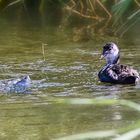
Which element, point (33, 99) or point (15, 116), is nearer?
point (15, 116)

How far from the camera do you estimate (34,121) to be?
5.25 metres

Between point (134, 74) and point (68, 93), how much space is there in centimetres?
125

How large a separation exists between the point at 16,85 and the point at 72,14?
28.7 feet

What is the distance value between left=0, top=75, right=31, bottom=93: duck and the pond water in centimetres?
11

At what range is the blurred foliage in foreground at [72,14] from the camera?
516 inches

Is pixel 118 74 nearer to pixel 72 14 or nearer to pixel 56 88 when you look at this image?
pixel 56 88

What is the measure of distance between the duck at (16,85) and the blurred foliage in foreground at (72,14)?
4.74 meters

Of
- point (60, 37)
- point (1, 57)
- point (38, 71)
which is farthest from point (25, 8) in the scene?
point (38, 71)

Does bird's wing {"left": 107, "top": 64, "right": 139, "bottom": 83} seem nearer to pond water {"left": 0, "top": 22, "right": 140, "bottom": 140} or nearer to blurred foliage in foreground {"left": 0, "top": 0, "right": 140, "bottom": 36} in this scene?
pond water {"left": 0, "top": 22, "right": 140, "bottom": 140}

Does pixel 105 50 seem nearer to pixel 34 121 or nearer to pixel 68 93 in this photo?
pixel 68 93

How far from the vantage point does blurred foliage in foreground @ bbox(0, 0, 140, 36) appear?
1312cm

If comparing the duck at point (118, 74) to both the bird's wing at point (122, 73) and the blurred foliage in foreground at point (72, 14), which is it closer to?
the bird's wing at point (122, 73)

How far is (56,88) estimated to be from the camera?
7.20m

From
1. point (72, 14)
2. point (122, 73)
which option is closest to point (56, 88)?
point (122, 73)
